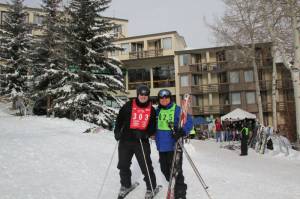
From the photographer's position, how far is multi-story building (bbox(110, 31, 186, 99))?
45719mm

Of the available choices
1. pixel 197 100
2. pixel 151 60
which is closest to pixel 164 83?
pixel 151 60

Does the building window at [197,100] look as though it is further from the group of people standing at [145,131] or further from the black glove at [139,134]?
the black glove at [139,134]

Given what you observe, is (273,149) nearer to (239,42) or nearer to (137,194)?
(239,42)

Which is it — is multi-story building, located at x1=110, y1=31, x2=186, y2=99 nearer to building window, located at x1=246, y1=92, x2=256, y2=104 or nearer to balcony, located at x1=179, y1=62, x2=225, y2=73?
balcony, located at x1=179, y1=62, x2=225, y2=73

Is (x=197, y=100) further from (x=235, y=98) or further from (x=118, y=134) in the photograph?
(x=118, y=134)

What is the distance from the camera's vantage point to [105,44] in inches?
954

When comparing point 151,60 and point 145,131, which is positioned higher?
point 151,60

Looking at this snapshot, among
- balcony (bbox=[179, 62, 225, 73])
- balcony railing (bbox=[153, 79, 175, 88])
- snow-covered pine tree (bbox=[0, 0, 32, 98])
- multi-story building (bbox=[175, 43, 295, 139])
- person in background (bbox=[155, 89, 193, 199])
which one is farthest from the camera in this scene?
balcony railing (bbox=[153, 79, 175, 88])

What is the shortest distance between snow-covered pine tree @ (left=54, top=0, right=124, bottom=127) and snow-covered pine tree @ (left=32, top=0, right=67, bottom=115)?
2.68 feet

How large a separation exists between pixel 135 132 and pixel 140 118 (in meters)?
0.26

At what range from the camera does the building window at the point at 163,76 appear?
4566 centimetres

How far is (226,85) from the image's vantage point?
141ft

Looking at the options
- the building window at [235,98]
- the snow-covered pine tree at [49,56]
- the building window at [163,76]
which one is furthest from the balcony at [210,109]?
the snow-covered pine tree at [49,56]

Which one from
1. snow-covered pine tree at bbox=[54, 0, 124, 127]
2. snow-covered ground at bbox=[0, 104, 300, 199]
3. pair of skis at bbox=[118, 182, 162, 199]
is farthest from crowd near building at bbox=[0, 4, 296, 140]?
pair of skis at bbox=[118, 182, 162, 199]
